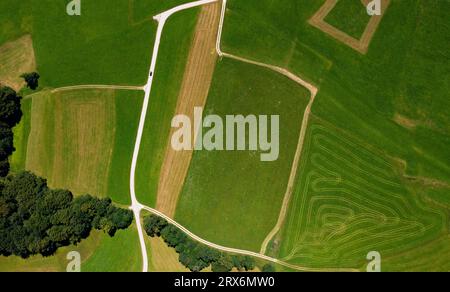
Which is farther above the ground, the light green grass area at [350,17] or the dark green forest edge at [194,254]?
the light green grass area at [350,17]

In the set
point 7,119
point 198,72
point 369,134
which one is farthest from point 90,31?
point 369,134

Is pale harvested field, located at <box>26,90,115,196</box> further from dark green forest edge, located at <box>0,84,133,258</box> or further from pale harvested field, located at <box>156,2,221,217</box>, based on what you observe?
pale harvested field, located at <box>156,2,221,217</box>

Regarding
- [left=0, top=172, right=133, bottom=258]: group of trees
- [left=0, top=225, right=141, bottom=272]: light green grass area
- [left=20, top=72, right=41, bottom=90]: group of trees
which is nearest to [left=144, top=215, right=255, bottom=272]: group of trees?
[left=0, top=225, right=141, bottom=272]: light green grass area

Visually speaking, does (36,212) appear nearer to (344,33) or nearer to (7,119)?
(7,119)

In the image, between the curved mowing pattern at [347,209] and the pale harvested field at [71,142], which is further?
the pale harvested field at [71,142]

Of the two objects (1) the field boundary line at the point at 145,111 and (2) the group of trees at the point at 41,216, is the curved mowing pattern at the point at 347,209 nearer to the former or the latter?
(1) the field boundary line at the point at 145,111

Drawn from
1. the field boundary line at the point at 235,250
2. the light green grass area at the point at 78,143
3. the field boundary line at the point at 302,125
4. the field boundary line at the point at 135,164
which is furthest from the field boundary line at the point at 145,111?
the field boundary line at the point at 302,125
